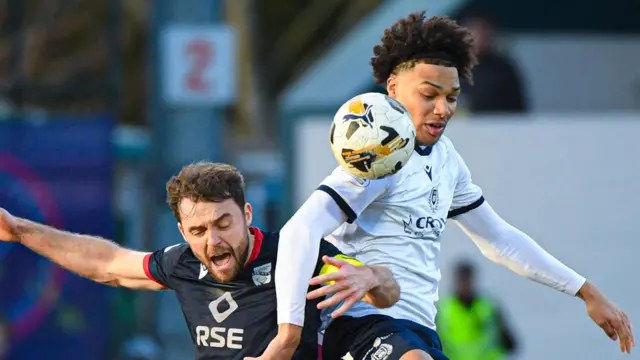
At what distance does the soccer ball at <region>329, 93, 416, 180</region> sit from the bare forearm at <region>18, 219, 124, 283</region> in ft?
4.55

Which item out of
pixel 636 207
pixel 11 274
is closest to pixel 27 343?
pixel 11 274

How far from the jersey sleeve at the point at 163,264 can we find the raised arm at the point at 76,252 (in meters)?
0.08

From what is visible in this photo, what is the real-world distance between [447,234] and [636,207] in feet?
5.86

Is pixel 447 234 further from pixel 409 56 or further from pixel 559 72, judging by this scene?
pixel 409 56

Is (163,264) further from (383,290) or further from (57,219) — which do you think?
(57,219)

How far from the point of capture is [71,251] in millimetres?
6641

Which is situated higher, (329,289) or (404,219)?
(404,219)

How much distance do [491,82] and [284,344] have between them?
8.03m

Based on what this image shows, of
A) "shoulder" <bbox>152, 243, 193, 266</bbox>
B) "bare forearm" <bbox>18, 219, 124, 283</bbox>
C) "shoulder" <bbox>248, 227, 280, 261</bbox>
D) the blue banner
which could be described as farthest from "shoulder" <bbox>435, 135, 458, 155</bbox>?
the blue banner

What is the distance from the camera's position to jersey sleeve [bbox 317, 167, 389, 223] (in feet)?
19.3

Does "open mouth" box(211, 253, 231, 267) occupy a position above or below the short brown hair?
below

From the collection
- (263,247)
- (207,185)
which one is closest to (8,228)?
(207,185)

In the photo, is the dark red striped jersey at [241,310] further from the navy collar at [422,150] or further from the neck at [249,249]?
the navy collar at [422,150]

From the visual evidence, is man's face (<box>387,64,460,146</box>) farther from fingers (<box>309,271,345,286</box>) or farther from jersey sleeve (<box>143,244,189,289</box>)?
jersey sleeve (<box>143,244,189,289</box>)
